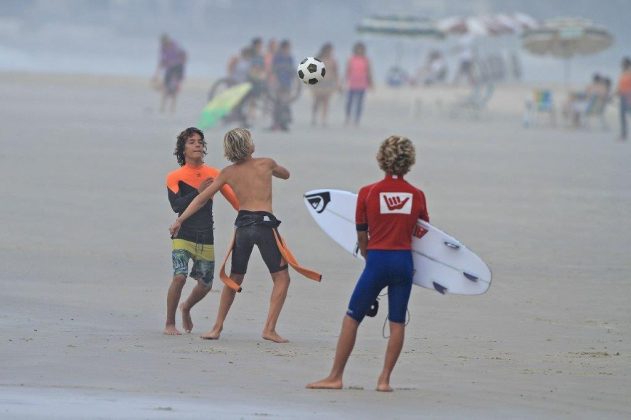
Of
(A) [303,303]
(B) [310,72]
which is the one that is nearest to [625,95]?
(B) [310,72]

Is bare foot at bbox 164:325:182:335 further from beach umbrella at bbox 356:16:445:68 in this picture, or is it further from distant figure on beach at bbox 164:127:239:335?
beach umbrella at bbox 356:16:445:68

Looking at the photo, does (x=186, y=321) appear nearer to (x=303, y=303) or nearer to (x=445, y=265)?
(x=303, y=303)

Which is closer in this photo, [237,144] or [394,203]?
[394,203]

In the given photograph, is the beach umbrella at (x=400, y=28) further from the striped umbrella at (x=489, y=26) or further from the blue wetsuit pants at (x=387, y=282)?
the blue wetsuit pants at (x=387, y=282)

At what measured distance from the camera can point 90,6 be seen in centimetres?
8794

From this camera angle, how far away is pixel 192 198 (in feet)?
28.0

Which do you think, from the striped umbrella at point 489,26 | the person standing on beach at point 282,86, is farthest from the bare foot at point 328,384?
the striped umbrella at point 489,26

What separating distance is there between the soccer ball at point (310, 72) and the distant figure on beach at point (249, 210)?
8.18 feet

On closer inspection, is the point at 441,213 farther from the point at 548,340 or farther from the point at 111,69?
the point at 111,69

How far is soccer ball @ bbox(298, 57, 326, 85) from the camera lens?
35.4ft

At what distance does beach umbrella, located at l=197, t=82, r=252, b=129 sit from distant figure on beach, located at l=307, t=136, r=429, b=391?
64.7ft

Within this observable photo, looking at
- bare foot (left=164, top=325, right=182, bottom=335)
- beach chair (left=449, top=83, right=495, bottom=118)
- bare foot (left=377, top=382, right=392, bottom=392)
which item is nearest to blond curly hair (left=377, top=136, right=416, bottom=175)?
bare foot (left=377, top=382, right=392, bottom=392)

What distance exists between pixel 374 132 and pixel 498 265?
16.5 metres

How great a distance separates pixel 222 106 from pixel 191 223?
18.6m
